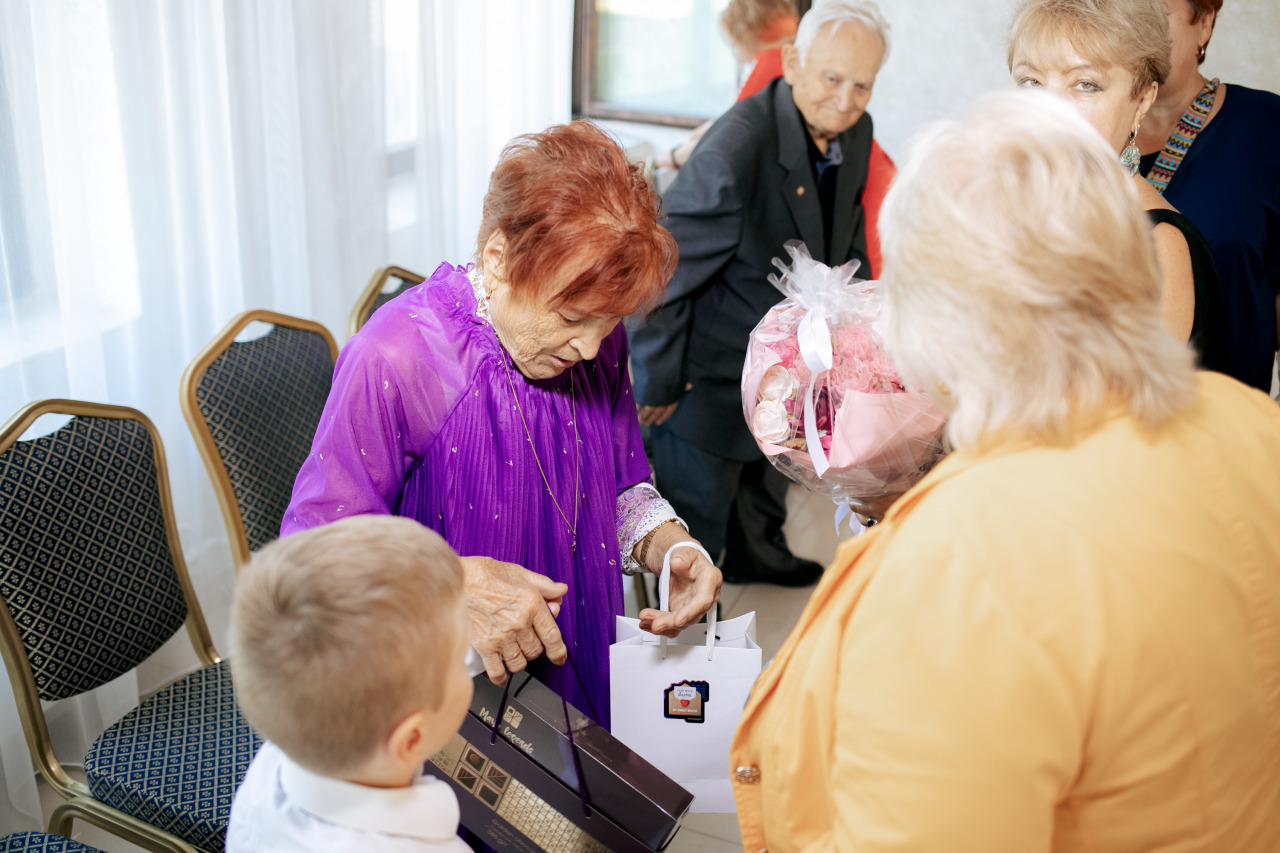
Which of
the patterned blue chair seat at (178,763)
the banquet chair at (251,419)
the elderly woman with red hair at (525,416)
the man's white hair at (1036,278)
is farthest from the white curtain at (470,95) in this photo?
the man's white hair at (1036,278)

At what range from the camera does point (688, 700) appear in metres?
1.37

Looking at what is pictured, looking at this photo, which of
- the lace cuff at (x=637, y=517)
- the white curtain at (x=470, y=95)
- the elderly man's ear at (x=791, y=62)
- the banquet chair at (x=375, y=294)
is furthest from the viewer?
the white curtain at (x=470, y=95)

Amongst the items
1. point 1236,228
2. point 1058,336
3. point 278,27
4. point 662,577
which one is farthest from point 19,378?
point 1236,228

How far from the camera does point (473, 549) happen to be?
1.43 m

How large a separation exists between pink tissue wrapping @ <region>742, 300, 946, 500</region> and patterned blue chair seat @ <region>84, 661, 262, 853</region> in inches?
45.4

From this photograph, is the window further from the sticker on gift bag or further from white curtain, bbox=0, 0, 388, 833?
the sticker on gift bag

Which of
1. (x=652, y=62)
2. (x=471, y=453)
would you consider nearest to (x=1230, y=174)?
(x=471, y=453)

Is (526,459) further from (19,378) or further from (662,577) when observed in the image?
(19,378)

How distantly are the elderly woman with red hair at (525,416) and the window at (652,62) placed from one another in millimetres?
3407

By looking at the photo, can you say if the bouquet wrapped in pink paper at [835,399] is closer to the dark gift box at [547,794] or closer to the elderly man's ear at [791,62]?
the dark gift box at [547,794]

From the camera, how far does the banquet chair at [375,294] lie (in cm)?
253

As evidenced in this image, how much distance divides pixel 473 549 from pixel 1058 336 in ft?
3.01

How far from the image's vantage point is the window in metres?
4.55

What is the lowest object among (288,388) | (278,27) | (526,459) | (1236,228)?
(288,388)
